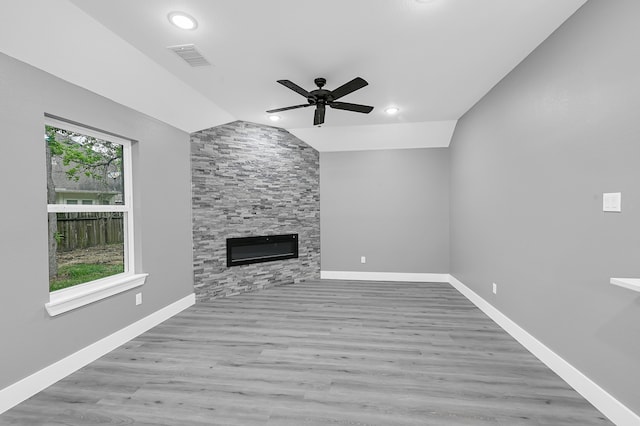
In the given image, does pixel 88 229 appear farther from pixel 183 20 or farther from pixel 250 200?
pixel 250 200

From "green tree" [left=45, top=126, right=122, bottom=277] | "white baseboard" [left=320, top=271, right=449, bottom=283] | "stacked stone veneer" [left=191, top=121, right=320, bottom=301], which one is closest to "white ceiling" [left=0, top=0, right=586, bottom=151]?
"green tree" [left=45, top=126, right=122, bottom=277]

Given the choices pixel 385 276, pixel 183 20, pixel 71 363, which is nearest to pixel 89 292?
pixel 71 363

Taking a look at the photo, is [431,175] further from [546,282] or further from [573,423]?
[573,423]

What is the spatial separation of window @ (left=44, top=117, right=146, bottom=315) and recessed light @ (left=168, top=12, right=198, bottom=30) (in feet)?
4.22

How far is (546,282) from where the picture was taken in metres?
2.45

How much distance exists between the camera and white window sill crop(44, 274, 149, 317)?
2.25 m

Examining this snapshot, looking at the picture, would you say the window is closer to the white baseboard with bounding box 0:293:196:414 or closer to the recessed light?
the white baseboard with bounding box 0:293:196:414

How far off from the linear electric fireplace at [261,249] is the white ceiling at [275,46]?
6.30ft

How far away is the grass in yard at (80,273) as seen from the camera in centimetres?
249

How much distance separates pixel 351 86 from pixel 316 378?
2507mm

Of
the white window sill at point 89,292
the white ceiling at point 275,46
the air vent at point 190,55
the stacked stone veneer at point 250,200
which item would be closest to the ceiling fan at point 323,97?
the white ceiling at point 275,46

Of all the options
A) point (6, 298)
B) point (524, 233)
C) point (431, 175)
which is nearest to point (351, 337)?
point (524, 233)

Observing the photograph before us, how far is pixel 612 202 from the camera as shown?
180cm

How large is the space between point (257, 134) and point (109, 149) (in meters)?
2.15
